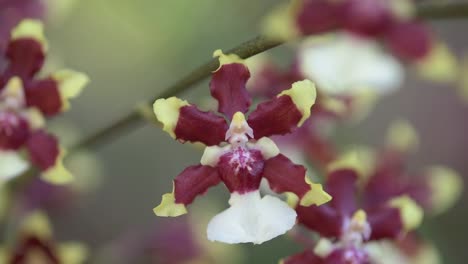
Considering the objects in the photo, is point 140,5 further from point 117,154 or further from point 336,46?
point 336,46

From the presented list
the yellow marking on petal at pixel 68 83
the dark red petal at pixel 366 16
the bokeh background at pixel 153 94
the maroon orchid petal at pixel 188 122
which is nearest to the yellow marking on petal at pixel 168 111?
the maroon orchid petal at pixel 188 122

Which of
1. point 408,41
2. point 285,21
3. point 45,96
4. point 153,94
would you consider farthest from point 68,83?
point 153,94

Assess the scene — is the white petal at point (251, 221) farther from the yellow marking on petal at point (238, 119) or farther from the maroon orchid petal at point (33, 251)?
the maroon orchid petal at point (33, 251)

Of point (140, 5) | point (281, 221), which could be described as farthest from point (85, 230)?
point (281, 221)

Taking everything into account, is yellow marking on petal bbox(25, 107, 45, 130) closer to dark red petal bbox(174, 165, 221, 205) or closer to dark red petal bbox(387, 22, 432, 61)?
dark red petal bbox(174, 165, 221, 205)

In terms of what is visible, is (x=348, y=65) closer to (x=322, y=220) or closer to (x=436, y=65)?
(x=436, y=65)

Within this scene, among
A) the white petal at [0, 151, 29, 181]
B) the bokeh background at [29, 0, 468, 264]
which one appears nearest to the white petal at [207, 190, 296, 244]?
the white petal at [0, 151, 29, 181]
